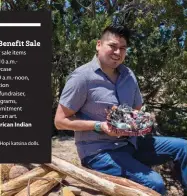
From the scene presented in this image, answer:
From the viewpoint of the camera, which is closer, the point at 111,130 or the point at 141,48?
the point at 111,130

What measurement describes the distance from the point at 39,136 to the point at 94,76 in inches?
27.2

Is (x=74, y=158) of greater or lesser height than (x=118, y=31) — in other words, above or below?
below

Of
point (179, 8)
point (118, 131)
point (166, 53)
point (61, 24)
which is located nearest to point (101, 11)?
point (61, 24)

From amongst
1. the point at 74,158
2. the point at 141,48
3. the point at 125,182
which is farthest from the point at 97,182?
the point at 141,48

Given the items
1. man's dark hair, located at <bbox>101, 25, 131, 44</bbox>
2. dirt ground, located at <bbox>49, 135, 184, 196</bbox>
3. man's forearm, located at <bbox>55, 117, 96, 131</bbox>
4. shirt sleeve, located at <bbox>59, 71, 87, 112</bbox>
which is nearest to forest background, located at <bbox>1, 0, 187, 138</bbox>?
dirt ground, located at <bbox>49, 135, 184, 196</bbox>

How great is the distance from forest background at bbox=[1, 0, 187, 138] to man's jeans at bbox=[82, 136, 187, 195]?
200cm

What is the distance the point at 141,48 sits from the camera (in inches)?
233

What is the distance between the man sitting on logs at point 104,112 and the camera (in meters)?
3.00

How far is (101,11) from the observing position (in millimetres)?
6258

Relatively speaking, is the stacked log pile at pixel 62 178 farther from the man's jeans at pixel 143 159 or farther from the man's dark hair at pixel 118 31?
the man's dark hair at pixel 118 31

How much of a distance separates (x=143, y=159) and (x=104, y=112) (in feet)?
1.66

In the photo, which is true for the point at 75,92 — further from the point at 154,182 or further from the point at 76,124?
the point at 154,182

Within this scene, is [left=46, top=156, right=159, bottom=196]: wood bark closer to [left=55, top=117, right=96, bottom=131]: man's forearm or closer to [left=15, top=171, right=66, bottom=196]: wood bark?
[left=15, top=171, right=66, bottom=196]: wood bark

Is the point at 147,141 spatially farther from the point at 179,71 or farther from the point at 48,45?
the point at 179,71
